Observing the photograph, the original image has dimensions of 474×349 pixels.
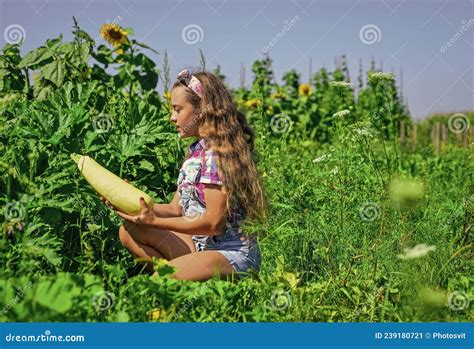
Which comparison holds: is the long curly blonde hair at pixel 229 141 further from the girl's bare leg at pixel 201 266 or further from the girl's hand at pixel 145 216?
the girl's hand at pixel 145 216

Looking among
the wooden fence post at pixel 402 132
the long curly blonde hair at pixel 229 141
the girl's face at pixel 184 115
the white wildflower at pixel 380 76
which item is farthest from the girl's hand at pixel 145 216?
the wooden fence post at pixel 402 132

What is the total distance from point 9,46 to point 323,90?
4.77 metres

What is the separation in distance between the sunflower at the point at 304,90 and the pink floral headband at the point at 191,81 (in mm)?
4760

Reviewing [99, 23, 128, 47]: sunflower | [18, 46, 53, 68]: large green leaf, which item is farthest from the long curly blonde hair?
[99, 23, 128, 47]: sunflower

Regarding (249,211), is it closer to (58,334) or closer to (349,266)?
(349,266)

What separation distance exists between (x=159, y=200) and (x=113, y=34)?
1.54m

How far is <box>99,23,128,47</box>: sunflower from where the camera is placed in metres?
5.60

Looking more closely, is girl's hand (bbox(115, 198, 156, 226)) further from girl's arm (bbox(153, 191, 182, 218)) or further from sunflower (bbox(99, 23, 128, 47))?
sunflower (bbox(99, 23, 128, 47))

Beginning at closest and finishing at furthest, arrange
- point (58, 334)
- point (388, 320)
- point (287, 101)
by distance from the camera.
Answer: point (58, 334) < point (388, 320) < point (287, 101)

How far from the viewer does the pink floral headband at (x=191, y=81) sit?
4191mm

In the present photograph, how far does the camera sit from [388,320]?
3.82m

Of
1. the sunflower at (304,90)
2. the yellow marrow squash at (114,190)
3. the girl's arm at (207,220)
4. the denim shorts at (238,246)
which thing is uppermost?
the sunflower at (304,90)

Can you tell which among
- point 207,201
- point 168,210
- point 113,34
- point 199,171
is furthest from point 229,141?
point 113,34

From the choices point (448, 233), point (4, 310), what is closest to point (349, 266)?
point (448, 233)
